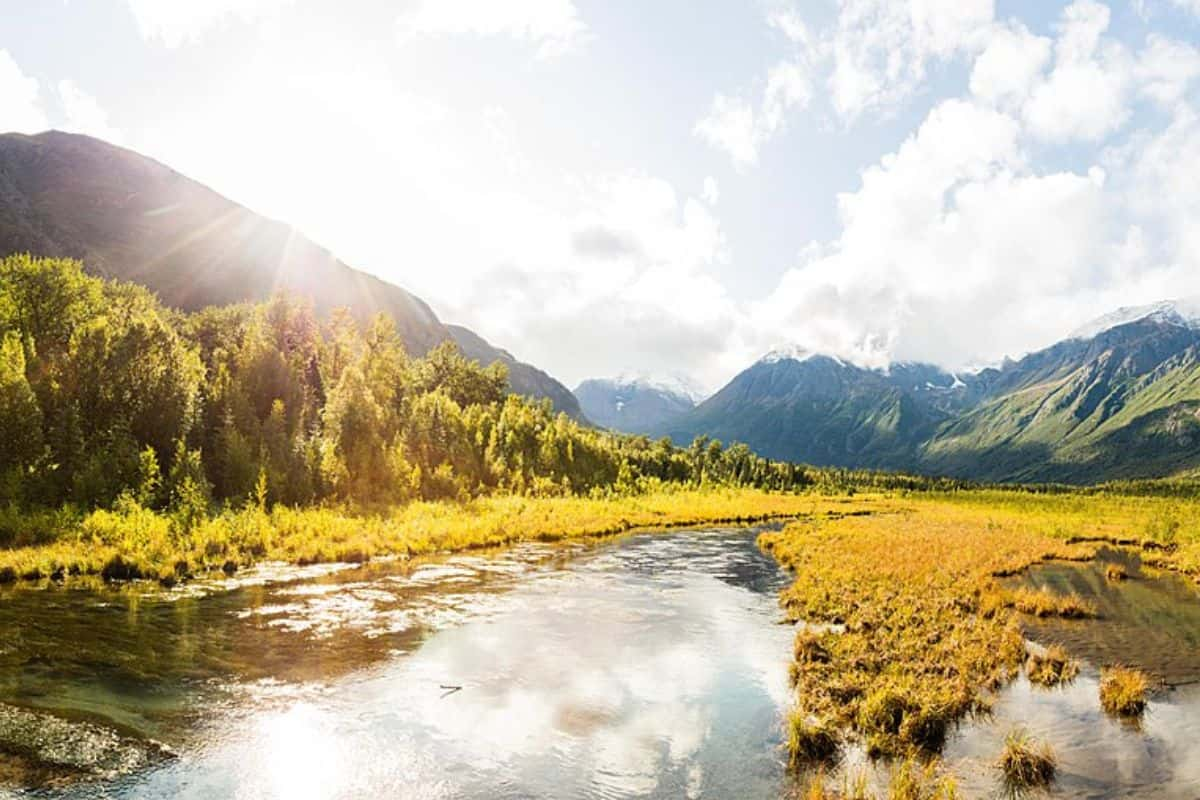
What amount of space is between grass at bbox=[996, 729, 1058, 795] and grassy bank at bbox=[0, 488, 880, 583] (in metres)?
36.0

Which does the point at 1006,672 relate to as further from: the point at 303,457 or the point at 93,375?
the point at 93,375

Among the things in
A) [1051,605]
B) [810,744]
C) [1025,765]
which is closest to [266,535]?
[810,744]

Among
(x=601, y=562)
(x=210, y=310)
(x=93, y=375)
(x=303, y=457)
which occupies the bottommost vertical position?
(x=601, y=562)

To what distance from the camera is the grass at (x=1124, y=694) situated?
2094 cm

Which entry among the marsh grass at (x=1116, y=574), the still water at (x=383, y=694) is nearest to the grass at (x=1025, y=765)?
the still water at (x=383, y=694)

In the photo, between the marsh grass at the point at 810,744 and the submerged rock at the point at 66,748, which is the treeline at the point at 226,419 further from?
the marsh grass at the point at 810,744

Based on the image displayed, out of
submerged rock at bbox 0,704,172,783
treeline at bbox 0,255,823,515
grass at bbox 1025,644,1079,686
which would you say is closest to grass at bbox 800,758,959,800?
grass at bbox 1025,644,1079,686

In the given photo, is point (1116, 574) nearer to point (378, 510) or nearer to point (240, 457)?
point (378, 510)

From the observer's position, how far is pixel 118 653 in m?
22.2

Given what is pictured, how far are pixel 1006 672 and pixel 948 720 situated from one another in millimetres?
6929

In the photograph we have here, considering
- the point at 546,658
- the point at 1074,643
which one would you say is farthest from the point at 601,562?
the point at 1074,643

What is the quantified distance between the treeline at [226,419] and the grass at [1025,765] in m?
49.4

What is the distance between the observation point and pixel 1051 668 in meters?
24.5

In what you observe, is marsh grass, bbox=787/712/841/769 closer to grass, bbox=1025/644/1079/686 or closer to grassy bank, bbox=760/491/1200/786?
grassy bank, bbox=760/491/1200/786
